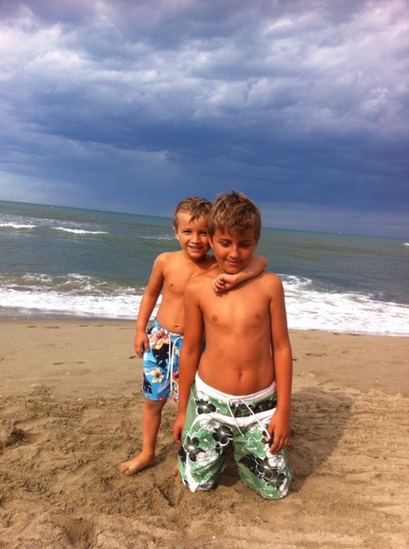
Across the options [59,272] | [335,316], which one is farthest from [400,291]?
[59,272]

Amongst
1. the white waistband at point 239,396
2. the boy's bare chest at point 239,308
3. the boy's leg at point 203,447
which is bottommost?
the boy's leg at point 203,447

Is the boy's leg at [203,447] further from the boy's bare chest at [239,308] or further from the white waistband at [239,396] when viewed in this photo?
the boy's bare chest at [239,308]

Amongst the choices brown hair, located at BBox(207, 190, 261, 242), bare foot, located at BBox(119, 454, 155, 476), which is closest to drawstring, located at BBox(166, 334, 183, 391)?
bare foot, located at BBox(119, 454, 155, 476)

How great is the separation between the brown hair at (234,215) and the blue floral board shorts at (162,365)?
847 millimetres

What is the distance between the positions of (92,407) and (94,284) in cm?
726

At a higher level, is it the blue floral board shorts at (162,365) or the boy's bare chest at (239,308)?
the boy's bare chest at (239,308)

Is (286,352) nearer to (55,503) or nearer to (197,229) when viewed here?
(197,229)

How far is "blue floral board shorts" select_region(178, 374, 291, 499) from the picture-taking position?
8.57 ft

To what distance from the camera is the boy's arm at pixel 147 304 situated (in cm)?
302

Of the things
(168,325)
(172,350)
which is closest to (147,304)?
(168,325)

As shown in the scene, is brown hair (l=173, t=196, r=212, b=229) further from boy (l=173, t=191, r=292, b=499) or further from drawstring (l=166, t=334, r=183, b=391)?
drawstring (l=166, t=334, r=183, b=391)

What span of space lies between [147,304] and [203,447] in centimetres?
102

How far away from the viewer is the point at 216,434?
266 centimetres

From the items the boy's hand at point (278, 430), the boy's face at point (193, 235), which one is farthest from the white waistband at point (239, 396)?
the boy's face at point (193, 235)
